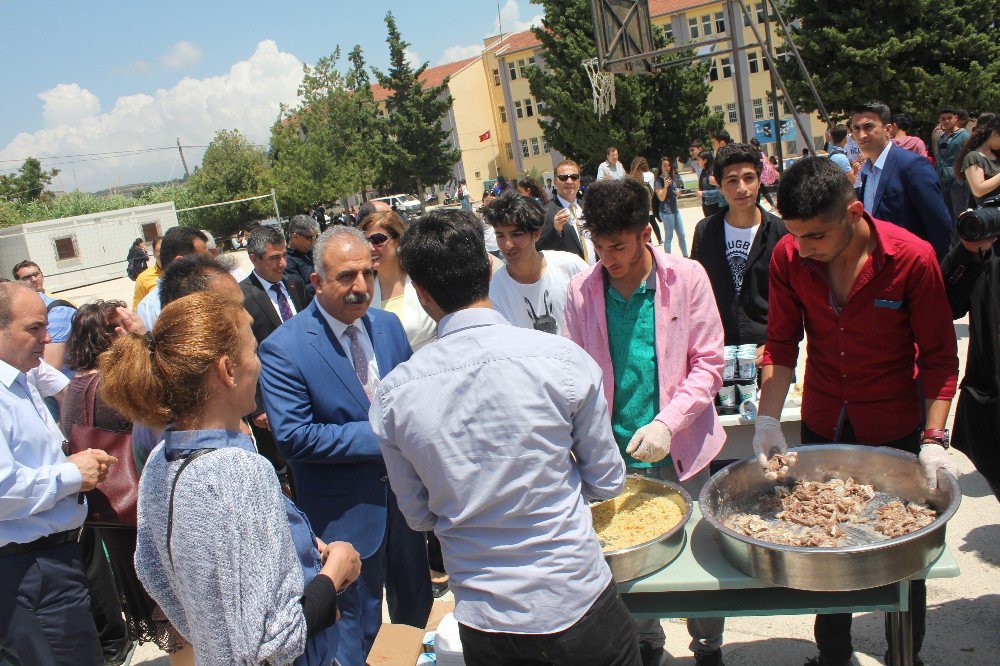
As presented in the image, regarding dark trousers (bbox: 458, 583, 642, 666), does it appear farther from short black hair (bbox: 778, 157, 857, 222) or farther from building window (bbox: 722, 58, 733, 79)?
building window (bbox: 722, 58, 733, 79)

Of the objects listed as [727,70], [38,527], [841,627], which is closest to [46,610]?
[38,527]

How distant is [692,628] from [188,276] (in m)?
2.72

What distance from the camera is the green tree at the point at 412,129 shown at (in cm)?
4831

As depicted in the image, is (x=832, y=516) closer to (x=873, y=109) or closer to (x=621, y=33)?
(x=873, y=109)

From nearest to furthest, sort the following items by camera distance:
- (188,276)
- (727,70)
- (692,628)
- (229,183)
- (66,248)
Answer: (692,628)
(188,276)
(66,248)
(229,183)
(727,70)

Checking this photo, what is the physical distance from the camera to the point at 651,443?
7.97 ft

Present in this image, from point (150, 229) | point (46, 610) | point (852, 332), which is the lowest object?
point (46, 610)

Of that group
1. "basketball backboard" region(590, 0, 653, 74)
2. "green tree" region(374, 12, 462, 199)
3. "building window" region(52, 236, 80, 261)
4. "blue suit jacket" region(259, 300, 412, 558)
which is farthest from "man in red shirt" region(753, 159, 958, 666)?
"green tree" region(374, 12, 462, 199)

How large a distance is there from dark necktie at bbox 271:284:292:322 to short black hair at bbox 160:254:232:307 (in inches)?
70.2

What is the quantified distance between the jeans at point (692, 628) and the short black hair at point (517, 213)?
1.43 meters

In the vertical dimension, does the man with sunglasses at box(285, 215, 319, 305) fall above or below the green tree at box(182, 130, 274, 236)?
below

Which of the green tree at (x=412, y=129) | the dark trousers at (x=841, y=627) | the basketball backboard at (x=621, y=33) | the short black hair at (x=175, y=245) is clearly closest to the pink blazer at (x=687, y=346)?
the dark trousers at (x=841, y=627)

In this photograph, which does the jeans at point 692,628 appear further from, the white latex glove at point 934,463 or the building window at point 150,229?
the building window at point 150,229

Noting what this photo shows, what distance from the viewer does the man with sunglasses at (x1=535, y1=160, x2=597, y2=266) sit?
5844 mm
